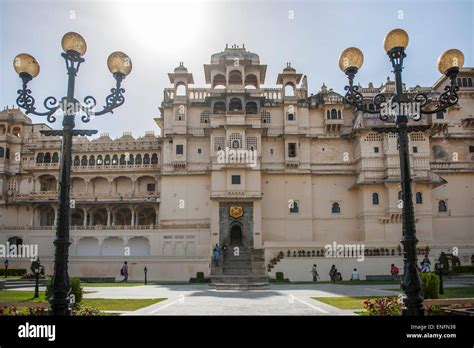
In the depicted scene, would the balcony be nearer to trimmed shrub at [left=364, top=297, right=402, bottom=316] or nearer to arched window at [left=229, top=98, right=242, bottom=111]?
arched window at [left=229, top=98, right=242, bottom=111]

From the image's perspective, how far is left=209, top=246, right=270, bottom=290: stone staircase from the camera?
3221 centimetres

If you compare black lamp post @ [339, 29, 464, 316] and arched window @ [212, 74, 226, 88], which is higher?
arched window @ [212, 74, 226, 88]

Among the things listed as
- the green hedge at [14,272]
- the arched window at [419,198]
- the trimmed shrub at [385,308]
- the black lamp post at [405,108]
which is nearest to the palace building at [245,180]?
the arched window at [419,198]

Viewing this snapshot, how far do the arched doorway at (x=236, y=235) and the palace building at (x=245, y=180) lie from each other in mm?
141

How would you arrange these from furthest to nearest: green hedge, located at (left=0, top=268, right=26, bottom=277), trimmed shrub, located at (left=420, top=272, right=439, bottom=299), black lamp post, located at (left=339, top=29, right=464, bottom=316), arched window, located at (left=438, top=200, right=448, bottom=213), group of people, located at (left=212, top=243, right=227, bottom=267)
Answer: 1. arched window, located at (left=438, top=200, right=448, bottom=213)
2. green hedge, located at (left=0, top=268, right=26, bottom=277)
3. group of people, located at (left=212, top=243, right=227, bottom=267)
4. trimmed shrub, located at (left=420, top=272, right=439, bottom=299)
5. black lamp post, located at (left=339, top=29, right=464, bottom=316)

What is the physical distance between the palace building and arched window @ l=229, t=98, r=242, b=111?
0.38ft

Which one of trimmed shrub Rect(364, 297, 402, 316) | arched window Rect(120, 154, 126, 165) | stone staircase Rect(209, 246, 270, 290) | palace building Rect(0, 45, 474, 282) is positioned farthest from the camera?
arched window Rect(120, 154, 126, 165)

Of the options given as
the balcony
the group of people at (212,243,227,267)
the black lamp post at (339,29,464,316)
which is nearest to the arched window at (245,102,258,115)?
the balcony

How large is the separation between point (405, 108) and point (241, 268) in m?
30.9

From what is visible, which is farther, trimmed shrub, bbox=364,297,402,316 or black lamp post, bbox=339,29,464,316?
trimmed shrub, bbox=364,297,402,316

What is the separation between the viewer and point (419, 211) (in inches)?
1873
